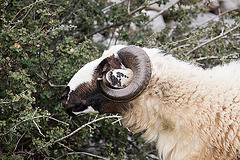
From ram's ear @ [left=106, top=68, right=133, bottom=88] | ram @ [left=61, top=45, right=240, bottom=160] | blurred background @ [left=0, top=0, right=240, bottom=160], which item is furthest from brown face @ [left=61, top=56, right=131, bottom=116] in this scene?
blurred background @ [left=0, top=0, right=240, bottom=160]

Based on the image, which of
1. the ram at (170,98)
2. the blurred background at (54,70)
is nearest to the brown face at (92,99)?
the ram at (170,98)

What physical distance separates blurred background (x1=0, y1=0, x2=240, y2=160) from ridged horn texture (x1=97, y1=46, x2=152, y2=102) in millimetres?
564

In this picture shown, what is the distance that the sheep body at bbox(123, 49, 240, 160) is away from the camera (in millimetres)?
2783

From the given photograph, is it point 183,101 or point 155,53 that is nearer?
point 183,101

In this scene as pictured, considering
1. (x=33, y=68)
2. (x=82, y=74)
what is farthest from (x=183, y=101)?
(x=33, y=68)

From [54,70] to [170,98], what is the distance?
213cm

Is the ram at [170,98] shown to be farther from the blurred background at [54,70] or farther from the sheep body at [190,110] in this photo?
the blurred background at [54,70]

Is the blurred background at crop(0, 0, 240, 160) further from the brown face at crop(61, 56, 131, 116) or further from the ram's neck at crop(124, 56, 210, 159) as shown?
the ram's neck at crop(124, 56, 210, 159)

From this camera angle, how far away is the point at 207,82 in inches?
119

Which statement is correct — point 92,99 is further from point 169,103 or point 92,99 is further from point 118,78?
point 169,103

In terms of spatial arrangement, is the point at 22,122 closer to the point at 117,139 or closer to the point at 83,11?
the point at 117,139

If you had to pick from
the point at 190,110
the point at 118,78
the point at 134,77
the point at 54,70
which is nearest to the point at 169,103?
the point at 190,110

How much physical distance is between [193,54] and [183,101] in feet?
9.70

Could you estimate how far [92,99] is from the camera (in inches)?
132
